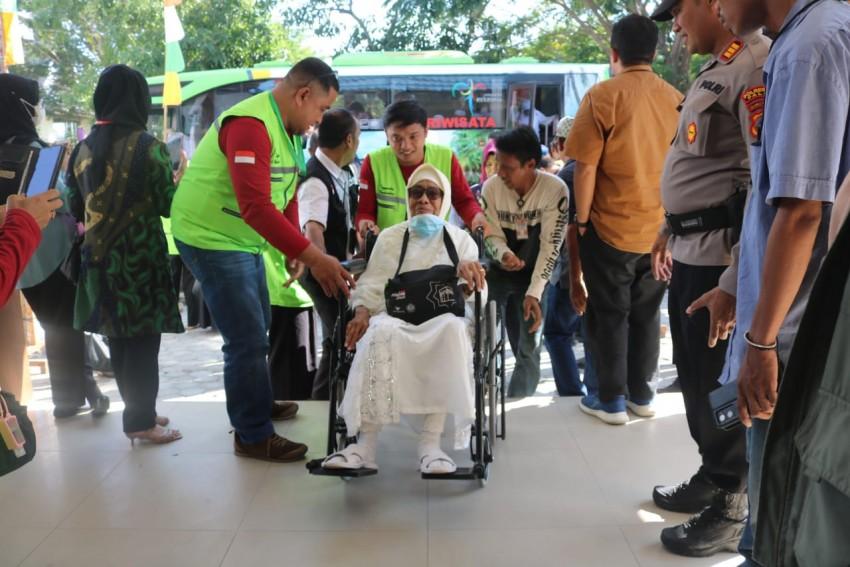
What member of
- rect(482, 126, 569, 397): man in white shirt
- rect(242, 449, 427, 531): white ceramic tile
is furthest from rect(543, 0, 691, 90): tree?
rect(242, 449, 427, 531): white ceramic tile

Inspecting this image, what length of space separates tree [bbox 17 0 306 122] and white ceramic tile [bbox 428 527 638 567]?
1329 centimetres

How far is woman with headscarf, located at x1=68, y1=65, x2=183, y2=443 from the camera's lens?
3180mm

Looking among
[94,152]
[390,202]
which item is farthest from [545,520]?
[94,152]

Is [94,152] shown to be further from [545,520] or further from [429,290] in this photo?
[545,520]

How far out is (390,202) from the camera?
12.1ft

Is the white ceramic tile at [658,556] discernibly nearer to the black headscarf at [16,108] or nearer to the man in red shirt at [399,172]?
the man in red shirt at [399,172]

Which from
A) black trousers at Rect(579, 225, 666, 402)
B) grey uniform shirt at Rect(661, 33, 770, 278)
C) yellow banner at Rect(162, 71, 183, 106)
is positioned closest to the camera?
grey uniform shirt at Rect(661, 33, 770, 278)

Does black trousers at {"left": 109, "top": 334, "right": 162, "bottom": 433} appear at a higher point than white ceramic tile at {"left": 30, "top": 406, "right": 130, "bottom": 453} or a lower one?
higher

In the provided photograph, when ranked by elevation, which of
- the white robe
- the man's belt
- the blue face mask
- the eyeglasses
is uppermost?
the eyeglasses

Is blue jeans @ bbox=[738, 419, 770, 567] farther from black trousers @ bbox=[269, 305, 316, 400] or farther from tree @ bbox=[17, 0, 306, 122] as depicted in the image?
tree @ bbox=[17, 0, 306, 122]

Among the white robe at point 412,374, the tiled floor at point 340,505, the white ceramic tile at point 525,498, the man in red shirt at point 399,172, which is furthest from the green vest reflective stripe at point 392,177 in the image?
the white ceramic tile at point 525,498

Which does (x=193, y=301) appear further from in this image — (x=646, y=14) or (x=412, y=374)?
(x=646, y=14)

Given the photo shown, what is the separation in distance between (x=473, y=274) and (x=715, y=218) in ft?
3.26

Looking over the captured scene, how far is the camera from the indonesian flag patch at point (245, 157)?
9.10ft
